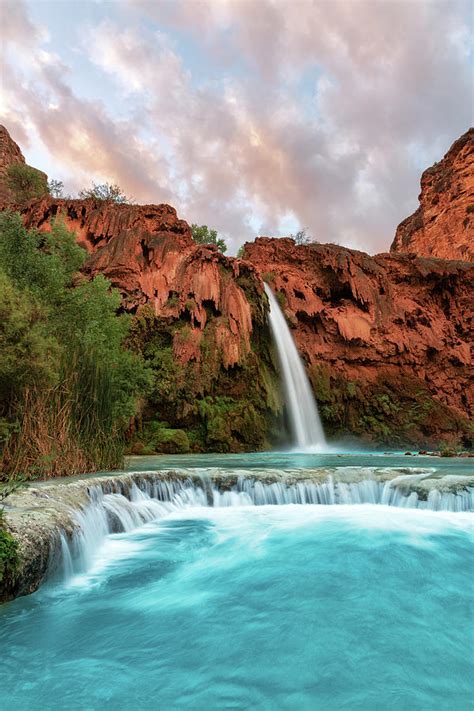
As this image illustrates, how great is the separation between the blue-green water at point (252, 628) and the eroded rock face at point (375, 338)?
752 inches

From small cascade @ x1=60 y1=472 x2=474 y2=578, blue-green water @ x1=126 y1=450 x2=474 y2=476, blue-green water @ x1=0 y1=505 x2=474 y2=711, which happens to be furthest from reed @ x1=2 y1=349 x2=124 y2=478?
blue-green water @ x1=0 y1=505 x2=474 y2=711

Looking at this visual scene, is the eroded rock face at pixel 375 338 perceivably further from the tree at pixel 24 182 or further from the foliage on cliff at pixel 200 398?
the tree at pixel 24 182

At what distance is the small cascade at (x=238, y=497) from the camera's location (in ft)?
21.8

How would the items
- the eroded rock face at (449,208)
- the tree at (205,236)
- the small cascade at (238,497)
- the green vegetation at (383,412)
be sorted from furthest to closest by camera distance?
1. the eroded rock face at (449,208)
2. the tree at (205,236)
3. the green vegetation at (383,412)
4. the small cascade at (238,497)

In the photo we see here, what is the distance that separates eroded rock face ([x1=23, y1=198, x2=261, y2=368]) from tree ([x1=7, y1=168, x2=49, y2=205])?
16.3 meters

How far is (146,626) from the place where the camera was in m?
3.68

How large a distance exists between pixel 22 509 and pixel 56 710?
102 inches

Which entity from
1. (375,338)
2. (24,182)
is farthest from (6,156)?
(375,338)

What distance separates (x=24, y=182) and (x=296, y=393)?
29.3 m

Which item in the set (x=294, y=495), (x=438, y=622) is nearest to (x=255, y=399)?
(x=294, y=495)

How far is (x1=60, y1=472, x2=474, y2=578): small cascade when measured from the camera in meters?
6.66

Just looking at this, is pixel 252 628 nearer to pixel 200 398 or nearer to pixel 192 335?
pixel 200 398

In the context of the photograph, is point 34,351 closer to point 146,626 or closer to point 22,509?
point 22,509

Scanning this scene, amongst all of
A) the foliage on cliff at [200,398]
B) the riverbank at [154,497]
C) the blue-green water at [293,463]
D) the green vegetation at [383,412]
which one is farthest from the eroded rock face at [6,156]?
the riverbank at [154,497]
